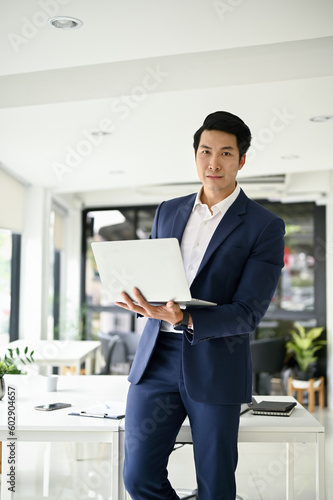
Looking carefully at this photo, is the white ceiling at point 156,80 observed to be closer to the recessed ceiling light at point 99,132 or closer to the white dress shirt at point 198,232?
the recessed ceiling light at point 99,132

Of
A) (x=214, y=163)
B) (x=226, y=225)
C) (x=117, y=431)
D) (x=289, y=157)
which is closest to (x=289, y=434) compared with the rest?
(x=117, y=431)

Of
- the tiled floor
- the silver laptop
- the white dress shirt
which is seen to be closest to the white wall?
the tiled floor

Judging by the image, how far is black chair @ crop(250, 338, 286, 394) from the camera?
696 centimetres

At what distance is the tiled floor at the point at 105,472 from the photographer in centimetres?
379

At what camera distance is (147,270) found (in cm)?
187

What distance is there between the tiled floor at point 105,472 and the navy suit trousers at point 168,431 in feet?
5.43

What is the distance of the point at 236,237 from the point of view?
2.09 meters

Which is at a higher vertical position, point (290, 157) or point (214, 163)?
point (290, 157)

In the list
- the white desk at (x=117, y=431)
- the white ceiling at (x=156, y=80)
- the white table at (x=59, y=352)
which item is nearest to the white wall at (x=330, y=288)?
the white ceiling at (x=156, y=80)

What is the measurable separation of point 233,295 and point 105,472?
262cm

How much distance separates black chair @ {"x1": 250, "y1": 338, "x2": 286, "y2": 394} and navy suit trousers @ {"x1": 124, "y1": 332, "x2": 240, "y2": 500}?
483 cm

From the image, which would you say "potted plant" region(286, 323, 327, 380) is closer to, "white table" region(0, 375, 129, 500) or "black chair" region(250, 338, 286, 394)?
"black chair" region(250, 338, 286, 394)

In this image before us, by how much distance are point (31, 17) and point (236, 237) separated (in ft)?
5.07

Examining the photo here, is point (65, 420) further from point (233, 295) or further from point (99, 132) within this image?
point (99, 132)
